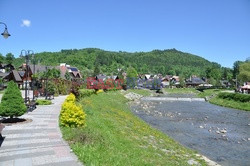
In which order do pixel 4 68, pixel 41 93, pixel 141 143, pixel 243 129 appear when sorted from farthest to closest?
pixel 4 68 < pixel 41 93 < pixel 243 129 < pixel 141 143

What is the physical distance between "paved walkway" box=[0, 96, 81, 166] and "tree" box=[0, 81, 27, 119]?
1.05 m

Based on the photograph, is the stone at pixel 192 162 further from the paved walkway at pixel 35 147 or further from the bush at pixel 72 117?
the bush at pixel 72 117

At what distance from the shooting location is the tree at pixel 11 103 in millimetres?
17766

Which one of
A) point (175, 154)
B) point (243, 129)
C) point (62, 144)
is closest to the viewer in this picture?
point (62, 144)

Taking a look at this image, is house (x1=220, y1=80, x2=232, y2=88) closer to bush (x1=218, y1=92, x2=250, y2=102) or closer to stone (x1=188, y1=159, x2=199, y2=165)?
bush (x1=218, y1=92, x2=250, y2=102)

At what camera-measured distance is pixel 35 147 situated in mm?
12438

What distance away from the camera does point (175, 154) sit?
15641 millimetres

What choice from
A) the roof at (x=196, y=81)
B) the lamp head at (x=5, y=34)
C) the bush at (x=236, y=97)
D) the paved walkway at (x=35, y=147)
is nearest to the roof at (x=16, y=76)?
the lamp head at (x=5, y=34)

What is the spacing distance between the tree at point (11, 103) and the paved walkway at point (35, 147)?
1049 mm

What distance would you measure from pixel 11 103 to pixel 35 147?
22.3ft

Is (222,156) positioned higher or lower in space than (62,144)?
lower

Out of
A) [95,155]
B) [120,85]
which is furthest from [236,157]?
[120,85]

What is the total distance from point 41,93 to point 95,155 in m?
33.0

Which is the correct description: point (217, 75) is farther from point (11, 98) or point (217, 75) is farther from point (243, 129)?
point (11, 98)
